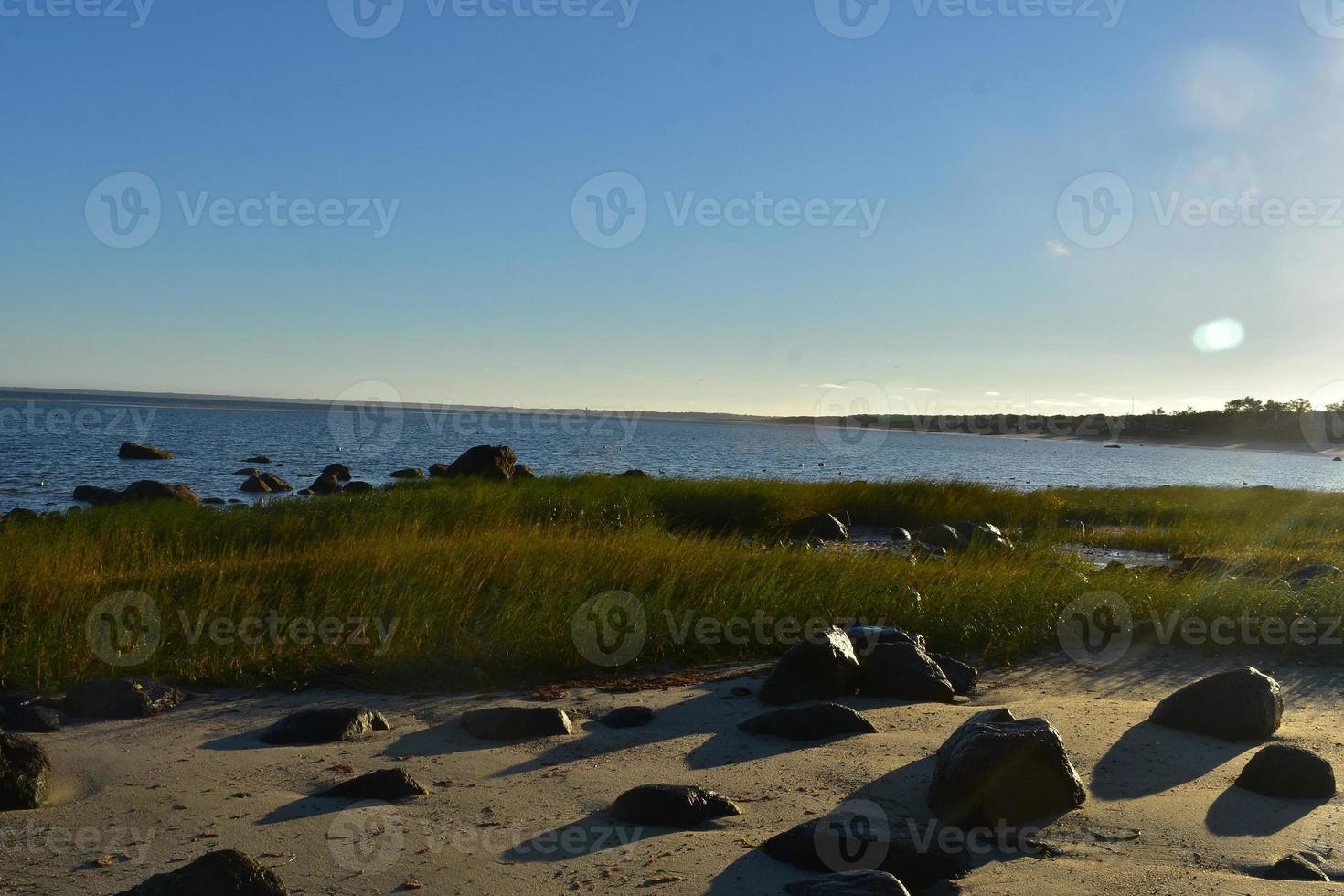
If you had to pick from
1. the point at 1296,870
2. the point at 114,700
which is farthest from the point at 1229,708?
the point at 114,700

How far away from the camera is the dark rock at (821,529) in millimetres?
19609

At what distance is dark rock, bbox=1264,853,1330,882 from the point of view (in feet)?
13.8

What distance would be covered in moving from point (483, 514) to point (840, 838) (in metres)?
13.4

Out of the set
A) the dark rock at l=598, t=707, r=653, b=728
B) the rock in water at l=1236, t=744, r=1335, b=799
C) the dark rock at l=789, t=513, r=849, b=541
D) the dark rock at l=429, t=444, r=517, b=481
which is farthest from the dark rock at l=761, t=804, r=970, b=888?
the dark rock at l=429, t=444, r=517, b=481

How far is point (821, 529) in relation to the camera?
19875 mm

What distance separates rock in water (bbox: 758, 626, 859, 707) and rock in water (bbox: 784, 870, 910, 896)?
10.3ft

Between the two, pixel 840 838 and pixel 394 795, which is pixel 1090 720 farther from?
pixel 394 795

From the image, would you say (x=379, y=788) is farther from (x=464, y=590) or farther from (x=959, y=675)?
(x=959, y=675)

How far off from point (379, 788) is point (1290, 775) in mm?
5113

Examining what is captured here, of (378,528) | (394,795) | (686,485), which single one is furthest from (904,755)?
(686,485)

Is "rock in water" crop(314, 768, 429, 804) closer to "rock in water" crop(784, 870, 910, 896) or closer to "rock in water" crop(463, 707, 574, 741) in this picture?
"rock in water" crop(463, 707, 574, 741)

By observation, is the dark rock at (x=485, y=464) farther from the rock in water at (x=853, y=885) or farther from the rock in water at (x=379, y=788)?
the rock in water at (x=853, y=885)

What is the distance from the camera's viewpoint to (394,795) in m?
4.94

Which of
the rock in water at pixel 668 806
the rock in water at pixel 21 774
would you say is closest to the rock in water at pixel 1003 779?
the rock in water at pixel 668 806
